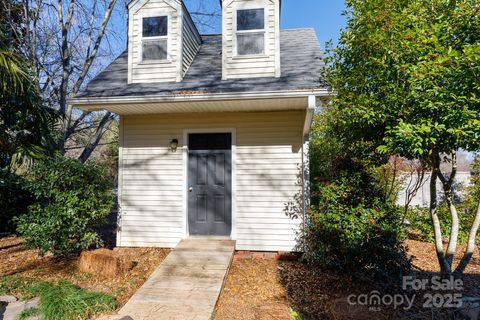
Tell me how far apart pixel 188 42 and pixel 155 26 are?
0.77 metres

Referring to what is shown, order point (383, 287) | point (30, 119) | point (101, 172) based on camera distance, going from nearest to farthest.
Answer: point (383, 287), point (101, 172), point (30, 119)

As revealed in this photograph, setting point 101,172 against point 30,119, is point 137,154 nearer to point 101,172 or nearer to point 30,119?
point 101,172

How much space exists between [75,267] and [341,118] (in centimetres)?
518

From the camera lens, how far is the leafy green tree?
2.77m

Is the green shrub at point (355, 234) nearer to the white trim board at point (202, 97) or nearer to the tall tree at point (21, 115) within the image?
the white trim board at point (202, 97)

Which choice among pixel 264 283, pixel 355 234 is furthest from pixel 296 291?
pixel 355 234

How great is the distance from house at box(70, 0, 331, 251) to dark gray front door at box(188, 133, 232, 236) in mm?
21

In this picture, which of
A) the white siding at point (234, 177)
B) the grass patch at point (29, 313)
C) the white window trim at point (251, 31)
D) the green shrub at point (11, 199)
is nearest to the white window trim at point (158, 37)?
the white siding at point (234, 177)

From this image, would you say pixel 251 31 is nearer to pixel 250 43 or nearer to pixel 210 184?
pixel 250 43

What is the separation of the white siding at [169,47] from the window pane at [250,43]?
1290mm

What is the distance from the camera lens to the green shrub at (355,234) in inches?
150

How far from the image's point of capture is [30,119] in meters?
5.92

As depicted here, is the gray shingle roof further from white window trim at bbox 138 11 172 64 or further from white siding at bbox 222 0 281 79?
white window trim at bbox 138 11 172 64

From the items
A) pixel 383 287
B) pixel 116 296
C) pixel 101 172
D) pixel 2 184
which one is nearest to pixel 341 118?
pixel 383 287
